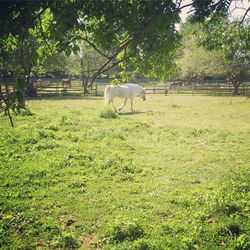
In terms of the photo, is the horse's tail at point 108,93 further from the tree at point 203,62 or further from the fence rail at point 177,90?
the tree at point 203,62

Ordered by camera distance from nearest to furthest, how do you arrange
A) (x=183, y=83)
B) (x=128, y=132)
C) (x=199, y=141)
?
(x=199, y=141), (x=128, y=132), (x=183, y=83)

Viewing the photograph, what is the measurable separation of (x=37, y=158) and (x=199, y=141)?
5466 millimetres

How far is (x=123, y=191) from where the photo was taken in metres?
6.32

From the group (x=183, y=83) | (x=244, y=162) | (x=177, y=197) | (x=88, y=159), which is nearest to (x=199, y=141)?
(x=244, y=162)

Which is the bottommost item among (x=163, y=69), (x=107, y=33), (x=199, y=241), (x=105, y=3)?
(x=199, y=241)

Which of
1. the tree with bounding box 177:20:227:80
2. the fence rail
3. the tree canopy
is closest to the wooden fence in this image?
the fence rail

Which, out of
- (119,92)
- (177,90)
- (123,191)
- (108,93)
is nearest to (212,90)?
(177,90)

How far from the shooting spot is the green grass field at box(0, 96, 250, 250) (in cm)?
461

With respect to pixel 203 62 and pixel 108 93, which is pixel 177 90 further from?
pixel 108 93

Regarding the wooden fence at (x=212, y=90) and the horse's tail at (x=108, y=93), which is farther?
the wooden fence at (x=212, y=90)

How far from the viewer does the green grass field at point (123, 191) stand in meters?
4.61

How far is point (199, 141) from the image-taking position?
10695mm

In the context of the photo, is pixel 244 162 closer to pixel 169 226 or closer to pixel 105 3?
pixel 169 226

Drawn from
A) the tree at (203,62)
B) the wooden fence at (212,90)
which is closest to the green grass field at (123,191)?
the tree at (203,62)
